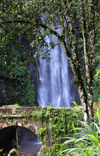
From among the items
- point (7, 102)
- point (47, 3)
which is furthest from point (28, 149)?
point (47, 3)

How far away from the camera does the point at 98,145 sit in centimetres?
203

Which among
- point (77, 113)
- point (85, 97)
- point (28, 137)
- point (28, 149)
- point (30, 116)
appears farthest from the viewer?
point (28, 137)

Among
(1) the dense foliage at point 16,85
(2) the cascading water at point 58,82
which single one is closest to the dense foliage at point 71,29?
(1) the dense foliage at point 16,85

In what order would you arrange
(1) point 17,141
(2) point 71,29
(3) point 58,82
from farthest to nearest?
1. (3) point 58,82
2. (1) point 17,141
3. (2) point 71,29

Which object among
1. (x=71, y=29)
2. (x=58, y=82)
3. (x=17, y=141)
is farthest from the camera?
(x=58, y=82)

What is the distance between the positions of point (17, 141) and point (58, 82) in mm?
6751

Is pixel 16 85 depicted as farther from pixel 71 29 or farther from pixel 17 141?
pixel 71 29

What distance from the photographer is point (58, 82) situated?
53.3ft

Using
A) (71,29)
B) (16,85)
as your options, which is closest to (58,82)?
(16,85)

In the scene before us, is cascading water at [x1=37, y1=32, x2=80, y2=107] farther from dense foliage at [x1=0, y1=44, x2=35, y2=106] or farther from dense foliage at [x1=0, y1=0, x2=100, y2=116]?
dense foliage at [x1=0, y1=0, x2=100, y2=116]

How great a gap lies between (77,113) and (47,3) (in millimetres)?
3999

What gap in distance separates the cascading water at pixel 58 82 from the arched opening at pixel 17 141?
334cm

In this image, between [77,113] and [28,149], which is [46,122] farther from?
[28,149]

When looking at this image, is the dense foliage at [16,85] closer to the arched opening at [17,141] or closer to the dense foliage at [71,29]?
the arched opening at [17,141]
